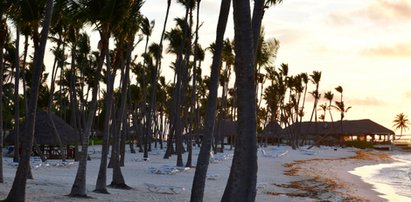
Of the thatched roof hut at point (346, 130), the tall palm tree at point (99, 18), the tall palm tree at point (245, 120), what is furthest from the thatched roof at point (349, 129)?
the tall palm tree at point (245, 120)

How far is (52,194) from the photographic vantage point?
563 inches

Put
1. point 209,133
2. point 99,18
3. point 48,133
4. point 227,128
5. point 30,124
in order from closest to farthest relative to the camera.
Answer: point 30,124 < point 209,133 < point 99,18 < point 48,133 < point 227,128

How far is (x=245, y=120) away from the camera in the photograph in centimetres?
1047

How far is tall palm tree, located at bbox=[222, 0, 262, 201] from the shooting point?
410 inches

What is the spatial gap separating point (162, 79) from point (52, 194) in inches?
2088

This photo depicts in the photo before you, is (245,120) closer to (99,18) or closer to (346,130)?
(99,18)

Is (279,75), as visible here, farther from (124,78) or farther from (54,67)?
(124,78)

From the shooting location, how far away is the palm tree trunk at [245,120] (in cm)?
1041

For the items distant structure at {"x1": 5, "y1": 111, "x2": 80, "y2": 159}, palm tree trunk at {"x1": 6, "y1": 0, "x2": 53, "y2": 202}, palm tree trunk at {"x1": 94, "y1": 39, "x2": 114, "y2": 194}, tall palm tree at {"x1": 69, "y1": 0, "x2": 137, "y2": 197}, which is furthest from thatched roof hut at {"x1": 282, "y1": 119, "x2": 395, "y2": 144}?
palm tree trunk at {"x1": 6, "y1": 0, "x2": 53, "y2": 202}

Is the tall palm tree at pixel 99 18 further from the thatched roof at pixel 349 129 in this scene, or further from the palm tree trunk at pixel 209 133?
the thatched roof at pixel 349 129

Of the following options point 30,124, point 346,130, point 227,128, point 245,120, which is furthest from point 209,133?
point 346,130

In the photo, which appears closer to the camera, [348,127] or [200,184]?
[200,184]

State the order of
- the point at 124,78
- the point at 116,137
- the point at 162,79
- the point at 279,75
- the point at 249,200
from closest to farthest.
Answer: the point at 249,200 < the point at 124,78 < the point at 116,137 < the point at 162,79 < the point at 279,75

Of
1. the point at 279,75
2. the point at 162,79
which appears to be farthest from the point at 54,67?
the point at 279,75
